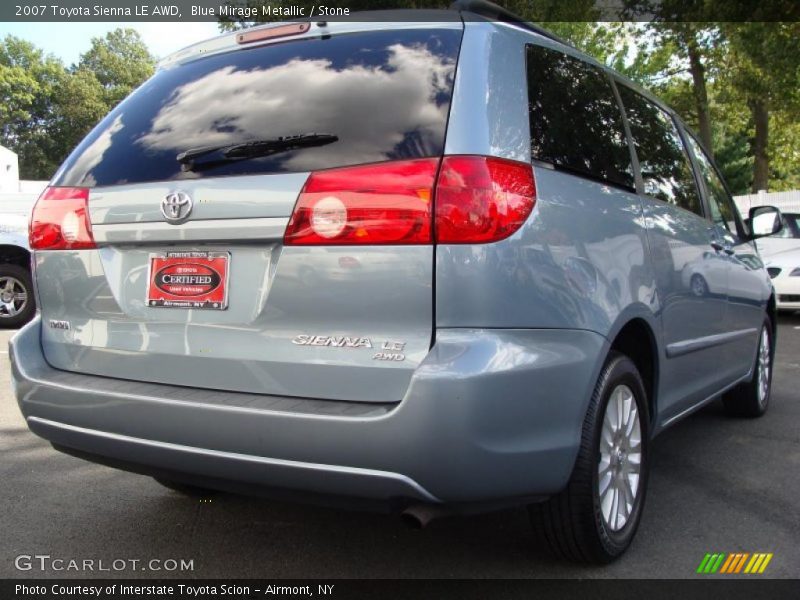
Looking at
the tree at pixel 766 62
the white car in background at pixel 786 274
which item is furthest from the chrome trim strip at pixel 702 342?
the tree at pixel 766 62

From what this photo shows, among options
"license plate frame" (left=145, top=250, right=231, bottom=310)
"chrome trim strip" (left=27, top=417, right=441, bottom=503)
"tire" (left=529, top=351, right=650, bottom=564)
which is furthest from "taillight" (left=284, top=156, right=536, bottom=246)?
"tire" (left=529, top=351, right=650, bottom=564)

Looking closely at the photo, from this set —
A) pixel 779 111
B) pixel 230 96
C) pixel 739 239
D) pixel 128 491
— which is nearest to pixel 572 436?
pixel 230 96

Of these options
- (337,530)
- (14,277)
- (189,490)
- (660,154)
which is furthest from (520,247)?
(14,277)

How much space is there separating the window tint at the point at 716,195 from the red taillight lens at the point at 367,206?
249 centimetres

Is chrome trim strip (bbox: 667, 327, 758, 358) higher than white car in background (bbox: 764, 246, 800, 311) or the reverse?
higher

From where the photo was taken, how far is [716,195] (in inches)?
175

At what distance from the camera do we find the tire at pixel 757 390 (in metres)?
4.91

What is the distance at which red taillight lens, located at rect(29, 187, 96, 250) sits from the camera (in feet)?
8.56

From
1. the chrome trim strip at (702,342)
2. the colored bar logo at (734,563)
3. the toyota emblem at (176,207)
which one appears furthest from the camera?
the chrome trim strip at (702,342)

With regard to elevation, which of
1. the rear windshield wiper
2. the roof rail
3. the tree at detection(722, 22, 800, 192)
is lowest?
the rear windshield wiper

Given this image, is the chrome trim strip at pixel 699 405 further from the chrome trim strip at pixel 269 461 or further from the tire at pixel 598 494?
the chrome trim strip at pixel 269 461

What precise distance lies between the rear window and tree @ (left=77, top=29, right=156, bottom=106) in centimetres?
9024

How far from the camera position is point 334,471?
2107 mm

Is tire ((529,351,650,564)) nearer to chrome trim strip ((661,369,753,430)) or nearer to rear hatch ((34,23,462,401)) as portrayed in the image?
chrome trim strip ((661,369,753,430))
